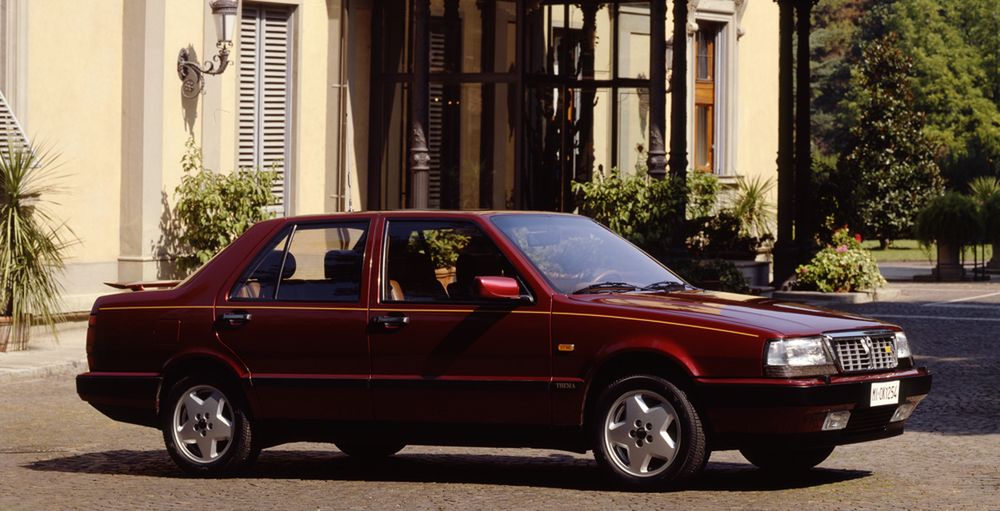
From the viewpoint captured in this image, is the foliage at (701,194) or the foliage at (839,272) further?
the foliage at (701,194)

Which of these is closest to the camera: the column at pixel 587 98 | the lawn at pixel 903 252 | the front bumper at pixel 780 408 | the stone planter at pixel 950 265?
the front bumper at pixel 780 408

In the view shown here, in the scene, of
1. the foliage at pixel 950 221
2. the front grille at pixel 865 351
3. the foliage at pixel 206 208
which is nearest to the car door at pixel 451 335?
the front grille at pixel 865 351

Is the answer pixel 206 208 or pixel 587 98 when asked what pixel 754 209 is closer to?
pixel 587 98

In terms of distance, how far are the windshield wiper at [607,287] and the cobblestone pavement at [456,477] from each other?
1.05m

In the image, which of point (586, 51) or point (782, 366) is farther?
point (586, 51)

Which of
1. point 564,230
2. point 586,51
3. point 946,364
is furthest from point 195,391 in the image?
point 586,51

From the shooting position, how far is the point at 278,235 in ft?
34.1

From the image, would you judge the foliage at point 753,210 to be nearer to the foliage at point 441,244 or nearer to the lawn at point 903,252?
the lawn at point 903,252

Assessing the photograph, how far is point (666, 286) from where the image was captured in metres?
10.1

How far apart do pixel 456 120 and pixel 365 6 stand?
2.09 m

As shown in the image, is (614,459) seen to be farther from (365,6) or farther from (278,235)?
(365,6)

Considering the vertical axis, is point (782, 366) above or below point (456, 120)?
below

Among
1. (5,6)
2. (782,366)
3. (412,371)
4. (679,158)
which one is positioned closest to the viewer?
(782,366)

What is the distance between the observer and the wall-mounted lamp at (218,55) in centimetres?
2108
